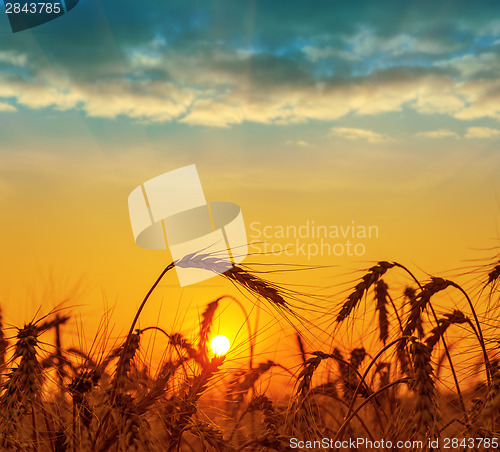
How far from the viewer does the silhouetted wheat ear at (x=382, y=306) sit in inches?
156

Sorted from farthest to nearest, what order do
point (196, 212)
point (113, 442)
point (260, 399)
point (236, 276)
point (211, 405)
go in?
point (196, 212) < point (260, 399) < point (211, 405) < point (236, 276) < point (113, 442)

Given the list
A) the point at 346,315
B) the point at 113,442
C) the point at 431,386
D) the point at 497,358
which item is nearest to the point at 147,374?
the point at 113,442

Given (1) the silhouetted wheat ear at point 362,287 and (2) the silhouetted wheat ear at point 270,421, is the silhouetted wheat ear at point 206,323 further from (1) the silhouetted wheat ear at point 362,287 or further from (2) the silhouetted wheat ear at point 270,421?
(1) the silhouetted wheat ear at point 362,287

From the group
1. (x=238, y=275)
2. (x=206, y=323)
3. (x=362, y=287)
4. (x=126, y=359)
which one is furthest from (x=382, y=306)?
(x=126, y=359)

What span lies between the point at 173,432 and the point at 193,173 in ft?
9.37

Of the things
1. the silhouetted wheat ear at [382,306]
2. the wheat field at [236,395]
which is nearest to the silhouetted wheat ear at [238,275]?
the wheat field at [236,395]

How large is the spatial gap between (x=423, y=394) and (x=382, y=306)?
1954 millimetres

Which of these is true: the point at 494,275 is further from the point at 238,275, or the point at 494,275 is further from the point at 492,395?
the point at 238,275

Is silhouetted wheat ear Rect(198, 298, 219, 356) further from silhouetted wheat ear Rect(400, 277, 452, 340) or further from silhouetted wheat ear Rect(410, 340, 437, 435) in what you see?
silhouetted wheat ear Rect(410, 340, 437, 435)

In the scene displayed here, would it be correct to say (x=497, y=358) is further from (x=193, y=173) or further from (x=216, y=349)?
(x=193, y=173)

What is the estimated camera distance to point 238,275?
8.98 feet

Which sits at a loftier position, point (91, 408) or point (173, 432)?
point (91, 408)

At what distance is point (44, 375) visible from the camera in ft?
9.53

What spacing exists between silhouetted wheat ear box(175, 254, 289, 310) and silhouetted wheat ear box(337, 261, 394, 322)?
1.76ft
